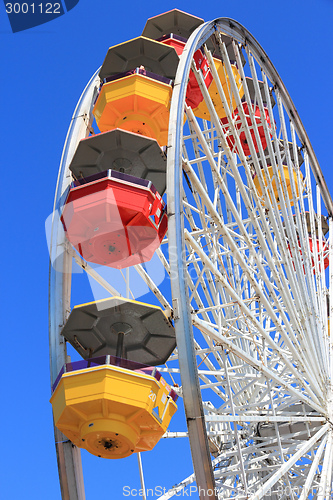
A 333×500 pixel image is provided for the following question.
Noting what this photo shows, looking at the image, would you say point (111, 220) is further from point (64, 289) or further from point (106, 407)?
point (106, 407)

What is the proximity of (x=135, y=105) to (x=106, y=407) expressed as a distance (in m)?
6.79

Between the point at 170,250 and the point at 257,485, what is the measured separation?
287 inches

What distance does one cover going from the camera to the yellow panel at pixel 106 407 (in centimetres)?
906

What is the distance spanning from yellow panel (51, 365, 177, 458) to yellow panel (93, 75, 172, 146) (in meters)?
6.09

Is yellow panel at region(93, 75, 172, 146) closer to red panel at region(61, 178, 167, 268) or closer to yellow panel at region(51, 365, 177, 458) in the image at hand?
red panel at region(61, 178, 167, 268)

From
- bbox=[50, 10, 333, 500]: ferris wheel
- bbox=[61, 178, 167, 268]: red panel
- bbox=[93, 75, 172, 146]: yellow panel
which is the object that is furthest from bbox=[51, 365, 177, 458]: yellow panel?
bbox=[93, 75, 172, 146]: yellow panel

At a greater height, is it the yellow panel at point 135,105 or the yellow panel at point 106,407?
the yellow panel at point 135,105

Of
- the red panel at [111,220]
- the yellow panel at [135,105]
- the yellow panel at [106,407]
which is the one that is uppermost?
the yellow panel at [135,105]

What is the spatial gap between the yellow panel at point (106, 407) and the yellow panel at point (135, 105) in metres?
6.09

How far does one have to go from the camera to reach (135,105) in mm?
13188

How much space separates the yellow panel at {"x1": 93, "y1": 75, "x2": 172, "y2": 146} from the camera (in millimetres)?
13148

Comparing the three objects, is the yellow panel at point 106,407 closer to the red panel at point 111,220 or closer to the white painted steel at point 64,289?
the white painted steel at point 64,289

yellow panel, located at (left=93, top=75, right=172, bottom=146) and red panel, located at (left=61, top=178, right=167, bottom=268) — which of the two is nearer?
red panel, located at (left=61, top=178, right=167, bottom=268)

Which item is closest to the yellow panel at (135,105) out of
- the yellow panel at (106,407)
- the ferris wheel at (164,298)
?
the ferris wheel at (164,298)
